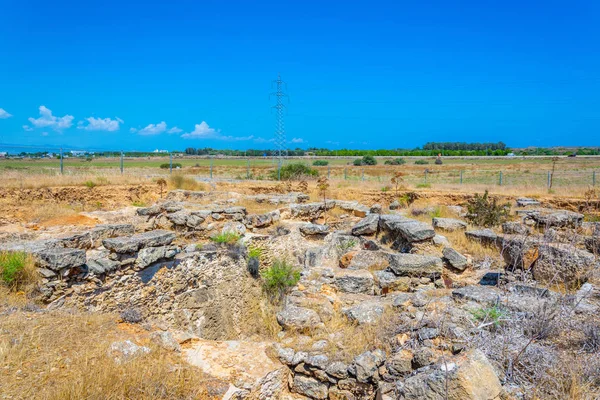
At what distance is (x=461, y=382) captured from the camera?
292 cm

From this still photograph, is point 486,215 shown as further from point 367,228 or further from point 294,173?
point 294,173

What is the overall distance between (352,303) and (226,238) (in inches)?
131

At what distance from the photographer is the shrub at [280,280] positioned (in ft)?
23.0

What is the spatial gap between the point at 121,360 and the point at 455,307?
3.88 meters

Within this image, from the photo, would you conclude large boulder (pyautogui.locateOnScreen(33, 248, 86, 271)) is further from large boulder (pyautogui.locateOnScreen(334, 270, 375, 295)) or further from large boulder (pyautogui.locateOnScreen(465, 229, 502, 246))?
large boulder (pyautogui.locateOnScreen(465, 229, 502, 246))

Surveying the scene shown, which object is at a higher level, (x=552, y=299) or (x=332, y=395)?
(x=552, y=299)

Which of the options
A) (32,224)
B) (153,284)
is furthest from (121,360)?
(32,224)

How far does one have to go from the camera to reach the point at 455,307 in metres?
4.69

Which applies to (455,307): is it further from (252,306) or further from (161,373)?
(252,306)

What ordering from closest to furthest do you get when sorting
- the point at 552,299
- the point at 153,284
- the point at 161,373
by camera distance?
the point at 161,373
the point at 552,299
the point at 153,284

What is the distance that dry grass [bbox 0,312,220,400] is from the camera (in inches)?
118

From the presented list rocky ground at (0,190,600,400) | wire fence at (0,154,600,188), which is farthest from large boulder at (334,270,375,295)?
wire fence at (0,154,600,188)

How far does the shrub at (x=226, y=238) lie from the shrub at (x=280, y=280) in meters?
1.28

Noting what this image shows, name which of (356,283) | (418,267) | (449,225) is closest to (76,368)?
(356,283)
